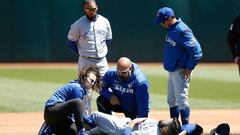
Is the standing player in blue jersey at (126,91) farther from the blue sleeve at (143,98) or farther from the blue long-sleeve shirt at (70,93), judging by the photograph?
the blue long-sleeve shirt at (70,93)

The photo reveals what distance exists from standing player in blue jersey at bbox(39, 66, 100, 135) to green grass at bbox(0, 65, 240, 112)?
3.79 m

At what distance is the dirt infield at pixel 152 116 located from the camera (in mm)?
9500

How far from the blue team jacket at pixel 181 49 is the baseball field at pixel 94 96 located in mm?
981

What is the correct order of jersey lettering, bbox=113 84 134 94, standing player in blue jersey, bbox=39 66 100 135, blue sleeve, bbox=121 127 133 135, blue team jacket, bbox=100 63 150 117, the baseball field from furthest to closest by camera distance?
the baseball field, jersey lettering, bbox=113 84 134 94, blue team jacket, bbox=100 63 150 117, standing player in blue jersey, bbox=39 66 100 135, blue sleeve, bbox=121 127 133 135

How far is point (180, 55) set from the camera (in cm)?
938

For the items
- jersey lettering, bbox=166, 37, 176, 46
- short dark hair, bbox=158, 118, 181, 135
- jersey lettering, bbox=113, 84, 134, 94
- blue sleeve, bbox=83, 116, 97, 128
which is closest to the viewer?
short dark hair, bbox=158, 118, 181, 135

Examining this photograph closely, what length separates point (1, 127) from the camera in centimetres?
982

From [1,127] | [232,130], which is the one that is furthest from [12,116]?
[232,130]

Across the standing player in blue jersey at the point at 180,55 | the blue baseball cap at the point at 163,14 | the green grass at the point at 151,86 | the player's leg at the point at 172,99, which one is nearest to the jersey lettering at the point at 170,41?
the standing player in blue jersey at the point at 180,55

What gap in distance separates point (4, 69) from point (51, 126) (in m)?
13.0

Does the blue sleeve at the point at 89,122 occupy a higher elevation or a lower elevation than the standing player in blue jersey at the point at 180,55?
lower

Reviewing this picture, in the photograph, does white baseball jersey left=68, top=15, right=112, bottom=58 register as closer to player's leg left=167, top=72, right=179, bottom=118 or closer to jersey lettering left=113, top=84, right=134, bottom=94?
player's leg left=167, top=72, right=179, bottom=118

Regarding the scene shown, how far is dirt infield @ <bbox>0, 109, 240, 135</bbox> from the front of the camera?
9500 mm

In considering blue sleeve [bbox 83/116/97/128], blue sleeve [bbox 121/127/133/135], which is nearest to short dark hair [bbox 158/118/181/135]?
blue sleeve [bbox 121/127/133/135]
